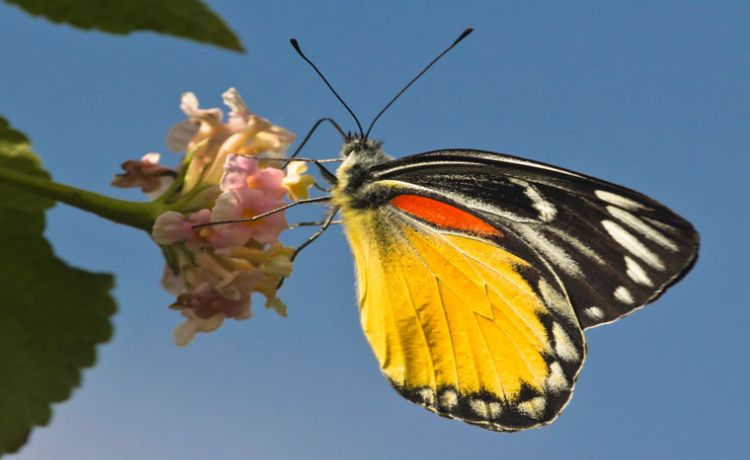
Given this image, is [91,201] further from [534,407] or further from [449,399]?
[534,407]

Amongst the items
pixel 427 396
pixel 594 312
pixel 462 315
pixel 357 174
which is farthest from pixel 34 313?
pixel 594 312

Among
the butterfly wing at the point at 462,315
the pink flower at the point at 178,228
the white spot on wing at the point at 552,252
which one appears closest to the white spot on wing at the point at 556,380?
the butterfly wing at the point at 462,315

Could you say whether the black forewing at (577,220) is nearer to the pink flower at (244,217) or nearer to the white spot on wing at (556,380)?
the white spot on wing at (556,380)

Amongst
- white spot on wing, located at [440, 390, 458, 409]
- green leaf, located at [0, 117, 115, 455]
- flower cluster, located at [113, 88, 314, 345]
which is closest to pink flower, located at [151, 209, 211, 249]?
flower cluster, located at [113, 88, 314, 345]

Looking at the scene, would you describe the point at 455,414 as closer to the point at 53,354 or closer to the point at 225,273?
the point at 225,273

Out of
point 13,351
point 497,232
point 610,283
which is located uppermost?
point 497,232

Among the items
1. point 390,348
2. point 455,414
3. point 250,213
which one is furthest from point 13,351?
point 455,414
